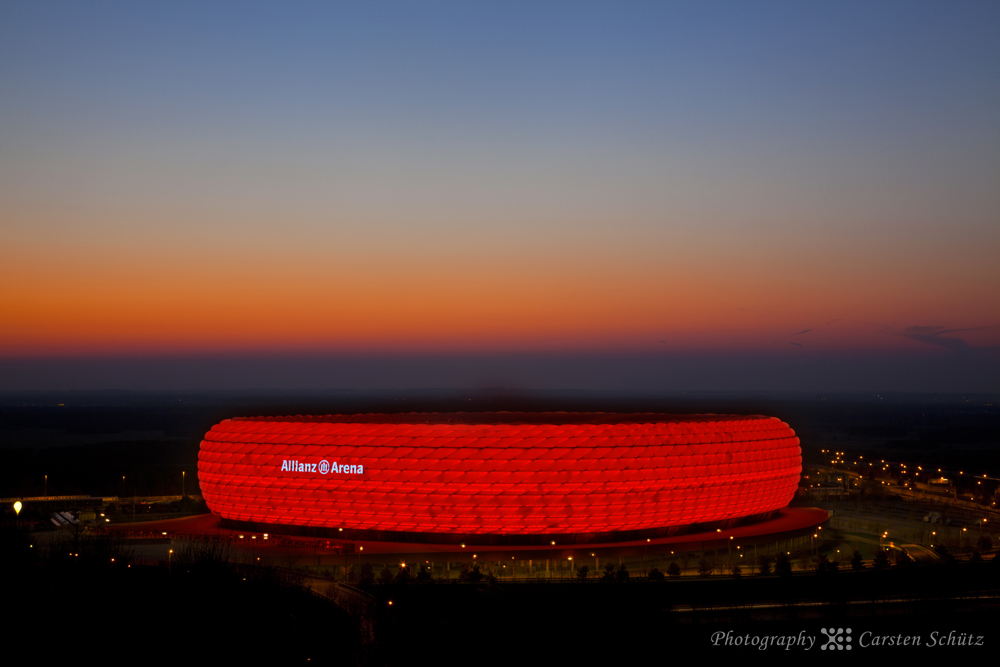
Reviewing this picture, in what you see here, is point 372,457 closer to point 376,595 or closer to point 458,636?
point 376,595

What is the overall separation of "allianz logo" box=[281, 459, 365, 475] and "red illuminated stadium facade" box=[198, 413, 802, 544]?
0.18ft

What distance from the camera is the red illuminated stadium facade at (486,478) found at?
49562 mm

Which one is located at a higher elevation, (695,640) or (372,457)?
(372,457)

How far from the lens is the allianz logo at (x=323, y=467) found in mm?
51031

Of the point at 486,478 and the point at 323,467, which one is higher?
the point at 323,467

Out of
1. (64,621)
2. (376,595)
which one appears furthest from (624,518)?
(64,621)

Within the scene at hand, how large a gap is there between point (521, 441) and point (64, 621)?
25100 millimetres

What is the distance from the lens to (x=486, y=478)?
4938 cm

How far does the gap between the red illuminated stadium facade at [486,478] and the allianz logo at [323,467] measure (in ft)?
0.18

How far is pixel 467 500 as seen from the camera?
1954 inches

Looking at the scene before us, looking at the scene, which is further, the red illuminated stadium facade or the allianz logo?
the allianz logo

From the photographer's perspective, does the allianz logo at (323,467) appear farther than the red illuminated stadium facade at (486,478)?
Yes

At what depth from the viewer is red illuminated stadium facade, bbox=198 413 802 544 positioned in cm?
4956

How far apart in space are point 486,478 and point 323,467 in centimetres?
939
